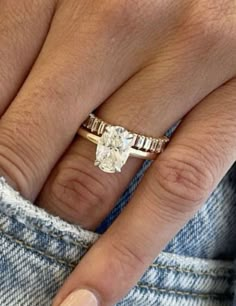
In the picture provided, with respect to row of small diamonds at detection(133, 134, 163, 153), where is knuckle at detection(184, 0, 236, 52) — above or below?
above

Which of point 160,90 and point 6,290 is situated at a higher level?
point 160,90

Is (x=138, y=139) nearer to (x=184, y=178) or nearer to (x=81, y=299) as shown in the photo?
(x=184, y=178)

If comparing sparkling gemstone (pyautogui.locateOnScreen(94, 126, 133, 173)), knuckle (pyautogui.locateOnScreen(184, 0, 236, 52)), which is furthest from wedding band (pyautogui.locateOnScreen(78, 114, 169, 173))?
knuckle (pyautogui.locateOnScreen(184, 0, 236, 52))

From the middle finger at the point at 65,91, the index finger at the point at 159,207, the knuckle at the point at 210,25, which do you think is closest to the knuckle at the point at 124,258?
the index finger at the point at 159,207

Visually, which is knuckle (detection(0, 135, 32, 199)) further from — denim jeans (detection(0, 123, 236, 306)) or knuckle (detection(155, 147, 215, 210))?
knuckle (detection(155, 147, 215, 210))

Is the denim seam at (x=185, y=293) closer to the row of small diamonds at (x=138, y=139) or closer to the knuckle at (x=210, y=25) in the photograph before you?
the row of small diamonds at (x=138, y=139)

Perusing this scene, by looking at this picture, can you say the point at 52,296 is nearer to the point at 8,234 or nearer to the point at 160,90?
the point at 8,234

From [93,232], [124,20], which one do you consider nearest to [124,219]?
[93,232]
